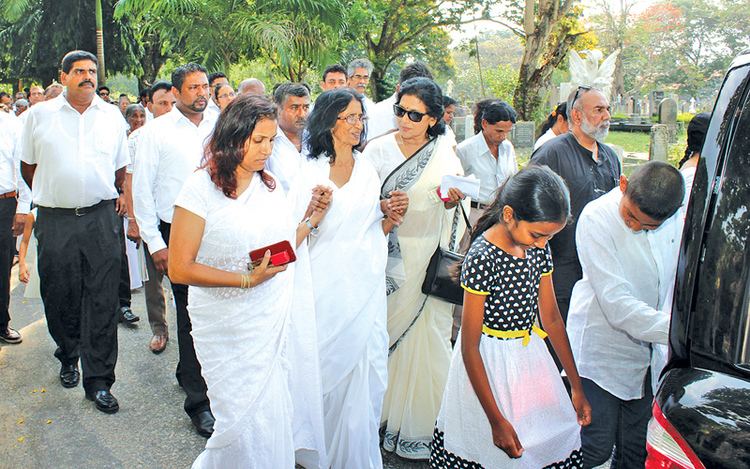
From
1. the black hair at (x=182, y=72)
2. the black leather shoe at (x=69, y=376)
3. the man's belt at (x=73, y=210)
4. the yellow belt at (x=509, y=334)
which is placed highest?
the black hair at (x=182, y=72)

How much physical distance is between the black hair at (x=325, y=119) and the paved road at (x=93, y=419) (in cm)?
184

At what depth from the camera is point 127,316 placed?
6613mm

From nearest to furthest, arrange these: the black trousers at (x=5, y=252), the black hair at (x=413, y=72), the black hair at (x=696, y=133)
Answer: the black hair at (x=696, y=133)
the black hair at (x=413, y=72)
the black trousers at (x=5, y=252)

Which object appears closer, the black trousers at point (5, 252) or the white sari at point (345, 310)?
the white sari at point (345, 310)

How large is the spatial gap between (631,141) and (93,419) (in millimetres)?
22852

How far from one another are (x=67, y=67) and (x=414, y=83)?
2308 millimetres

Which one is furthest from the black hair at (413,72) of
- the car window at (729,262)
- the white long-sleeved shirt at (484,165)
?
the car window at (729,262)

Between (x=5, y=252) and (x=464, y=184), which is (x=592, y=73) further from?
(x=5, y=252)

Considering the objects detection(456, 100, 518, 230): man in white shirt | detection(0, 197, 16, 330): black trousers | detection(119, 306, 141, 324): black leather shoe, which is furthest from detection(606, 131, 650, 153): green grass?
detection(0, 197, 16, 330): black trousers

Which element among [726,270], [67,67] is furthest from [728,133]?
[67,67]

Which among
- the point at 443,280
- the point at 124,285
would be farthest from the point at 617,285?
the point at 124,285

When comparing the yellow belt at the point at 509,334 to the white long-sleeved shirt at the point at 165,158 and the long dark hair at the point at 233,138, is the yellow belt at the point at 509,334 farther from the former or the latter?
the white long-sleeved shirt at the point at 165,158

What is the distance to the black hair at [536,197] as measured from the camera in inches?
110

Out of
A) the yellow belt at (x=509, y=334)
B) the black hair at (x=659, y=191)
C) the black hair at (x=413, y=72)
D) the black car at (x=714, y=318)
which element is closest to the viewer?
the black car at (x=714, y=318)
